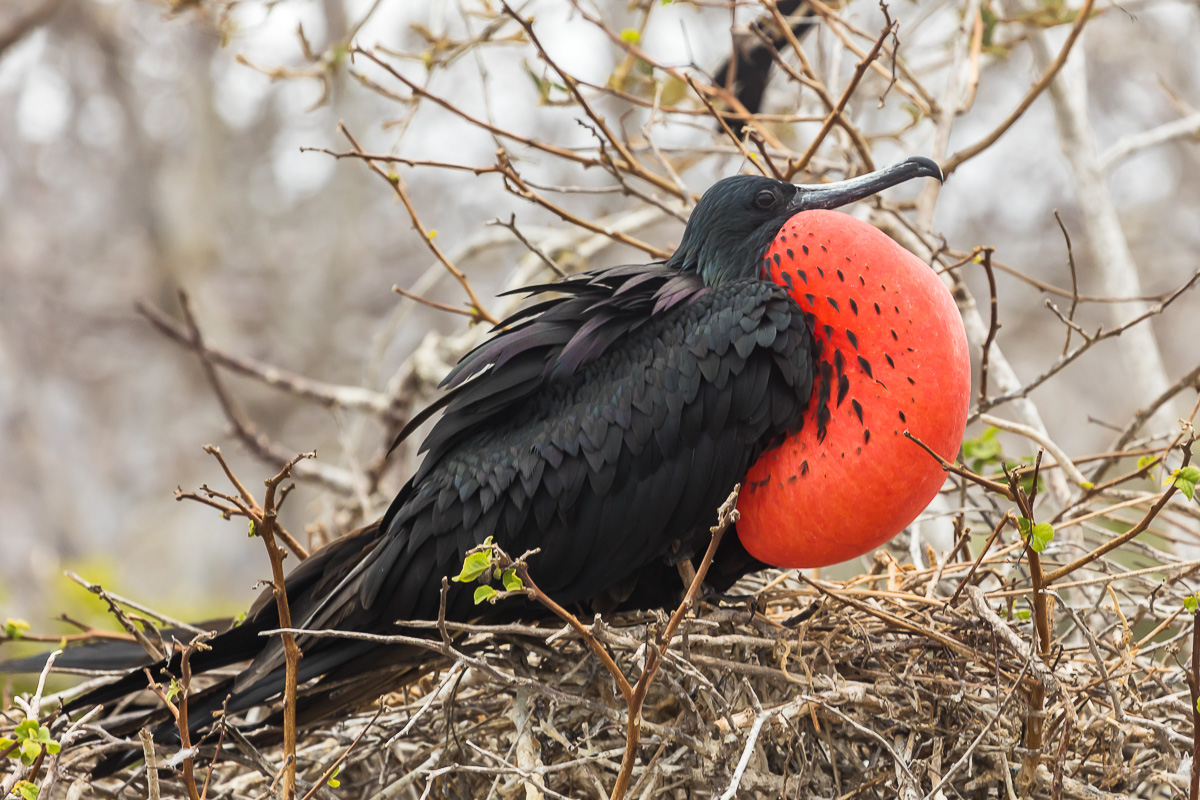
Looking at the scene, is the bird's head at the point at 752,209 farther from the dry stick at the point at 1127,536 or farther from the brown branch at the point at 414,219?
the dry stick at the point at 1127,536

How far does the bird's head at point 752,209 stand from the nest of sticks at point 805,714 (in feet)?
1.91

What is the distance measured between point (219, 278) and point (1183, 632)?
9.28 meters

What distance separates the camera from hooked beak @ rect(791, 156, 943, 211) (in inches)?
74.3

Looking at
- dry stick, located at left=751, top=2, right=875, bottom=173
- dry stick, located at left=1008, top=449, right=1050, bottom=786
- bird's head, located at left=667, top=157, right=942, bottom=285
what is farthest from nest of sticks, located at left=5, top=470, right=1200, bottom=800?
dry stick, located at left=751, top=2, right=875, bottom=173

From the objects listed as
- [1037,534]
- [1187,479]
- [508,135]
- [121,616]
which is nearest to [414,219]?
[508,135]

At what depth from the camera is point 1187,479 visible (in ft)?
4.60

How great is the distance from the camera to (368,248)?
32.3 feet

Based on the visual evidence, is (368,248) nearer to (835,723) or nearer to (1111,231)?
(1111,231)

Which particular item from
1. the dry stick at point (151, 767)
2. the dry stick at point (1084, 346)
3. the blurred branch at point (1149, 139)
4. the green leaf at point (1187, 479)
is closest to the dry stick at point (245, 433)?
the dry stick at point (151, 767)

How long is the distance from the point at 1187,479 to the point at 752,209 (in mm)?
836

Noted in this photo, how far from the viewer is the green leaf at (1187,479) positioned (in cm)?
137

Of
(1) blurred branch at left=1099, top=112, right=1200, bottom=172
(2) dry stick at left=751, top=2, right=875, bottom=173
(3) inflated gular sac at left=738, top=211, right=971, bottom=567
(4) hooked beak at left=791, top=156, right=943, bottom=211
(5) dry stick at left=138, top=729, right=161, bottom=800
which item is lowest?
(5) dry stick at left=138, top=729, right=161, bottom=800

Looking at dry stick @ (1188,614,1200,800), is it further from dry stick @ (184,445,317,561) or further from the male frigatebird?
dry stick @ (184,445,317,561)

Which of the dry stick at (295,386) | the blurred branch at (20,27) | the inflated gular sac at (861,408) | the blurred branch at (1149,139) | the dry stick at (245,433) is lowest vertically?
the inflated gular sac at (861,408)
